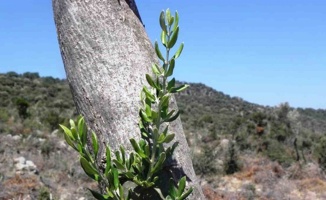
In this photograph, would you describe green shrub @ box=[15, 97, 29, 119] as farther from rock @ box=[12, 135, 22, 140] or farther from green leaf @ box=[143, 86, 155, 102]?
green leaf @ box=[143, 86, 155, 102]

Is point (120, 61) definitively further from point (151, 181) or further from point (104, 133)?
point (151, 181)

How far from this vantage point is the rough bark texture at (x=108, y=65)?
3.72 ft

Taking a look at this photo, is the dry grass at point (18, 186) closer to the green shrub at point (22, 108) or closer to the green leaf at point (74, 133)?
the green leaf at point (74, 133)

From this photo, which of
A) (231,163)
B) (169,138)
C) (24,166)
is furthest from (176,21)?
(231,163)

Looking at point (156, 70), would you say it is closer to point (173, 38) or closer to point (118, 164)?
point (173, 38)

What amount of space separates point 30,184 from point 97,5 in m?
Answer: 7.93

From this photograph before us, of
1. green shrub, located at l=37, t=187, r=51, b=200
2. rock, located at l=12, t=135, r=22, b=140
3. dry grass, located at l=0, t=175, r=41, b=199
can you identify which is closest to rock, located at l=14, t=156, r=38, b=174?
dry grass, located at l=0, t=175, r=41, b=199

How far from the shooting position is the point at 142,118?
1082 mm

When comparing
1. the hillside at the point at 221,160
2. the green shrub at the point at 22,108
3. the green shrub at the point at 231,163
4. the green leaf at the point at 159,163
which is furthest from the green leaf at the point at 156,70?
the green shrub at the point at 22,108

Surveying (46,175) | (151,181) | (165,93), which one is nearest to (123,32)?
(165,93)

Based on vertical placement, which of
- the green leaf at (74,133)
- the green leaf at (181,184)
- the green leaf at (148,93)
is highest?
the green leaf at (148,93)

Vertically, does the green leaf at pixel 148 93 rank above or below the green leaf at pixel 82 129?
above

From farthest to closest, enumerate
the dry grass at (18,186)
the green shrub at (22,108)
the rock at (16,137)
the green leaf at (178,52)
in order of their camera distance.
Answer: the green shrub at (22,108) → the rock at (16,137) → the dry grass at (18,186) → the green leaf at (178,52)

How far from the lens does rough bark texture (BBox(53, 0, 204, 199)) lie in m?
1.13
